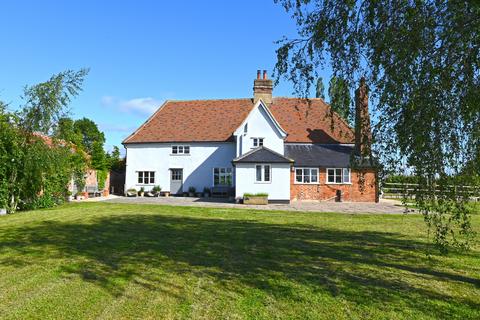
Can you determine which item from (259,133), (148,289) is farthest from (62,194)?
(148,289)

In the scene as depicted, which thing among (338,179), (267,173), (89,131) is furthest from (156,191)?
(89,131)

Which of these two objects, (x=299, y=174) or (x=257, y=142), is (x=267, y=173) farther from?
(x=257, y=142)

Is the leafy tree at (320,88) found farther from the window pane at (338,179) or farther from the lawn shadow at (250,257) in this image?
the window pane at (338,179)

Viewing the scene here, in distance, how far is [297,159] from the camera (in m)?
30.6

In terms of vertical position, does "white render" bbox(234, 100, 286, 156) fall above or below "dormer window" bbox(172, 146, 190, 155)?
above

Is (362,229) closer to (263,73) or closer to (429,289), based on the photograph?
(429,289)

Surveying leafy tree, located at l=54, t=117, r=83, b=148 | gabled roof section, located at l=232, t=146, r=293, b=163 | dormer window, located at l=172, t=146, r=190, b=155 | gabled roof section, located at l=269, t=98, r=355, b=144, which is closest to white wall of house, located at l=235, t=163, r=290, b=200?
gabled roof section, located at l=232, t=146, r=293, b=163

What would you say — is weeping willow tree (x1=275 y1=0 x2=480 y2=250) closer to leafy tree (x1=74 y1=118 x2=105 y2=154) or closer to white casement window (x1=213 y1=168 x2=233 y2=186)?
white casement window (x1=213 y1=168 x2=233 y2=186)

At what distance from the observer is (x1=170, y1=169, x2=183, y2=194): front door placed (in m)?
35.2

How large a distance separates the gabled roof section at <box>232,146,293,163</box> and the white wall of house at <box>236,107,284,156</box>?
2.42 metres

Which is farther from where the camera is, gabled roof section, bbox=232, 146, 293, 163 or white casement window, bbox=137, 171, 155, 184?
white casement window, bbox=137, 171, 155, 184

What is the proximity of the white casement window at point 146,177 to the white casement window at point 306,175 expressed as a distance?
13.4 m

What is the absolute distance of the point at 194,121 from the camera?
36906 millimetres

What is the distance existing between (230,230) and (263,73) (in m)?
25.1
